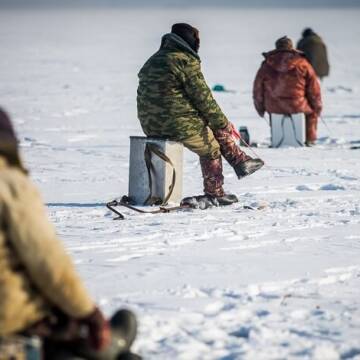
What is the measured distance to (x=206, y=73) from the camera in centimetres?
2573

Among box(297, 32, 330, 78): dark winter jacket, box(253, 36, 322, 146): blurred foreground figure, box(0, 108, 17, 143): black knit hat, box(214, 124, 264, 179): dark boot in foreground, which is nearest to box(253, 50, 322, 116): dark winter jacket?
box(253, 36, 322, 146): blurred foreground figure

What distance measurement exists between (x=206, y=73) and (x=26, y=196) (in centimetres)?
2283

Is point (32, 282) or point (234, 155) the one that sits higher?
point (32, 282)

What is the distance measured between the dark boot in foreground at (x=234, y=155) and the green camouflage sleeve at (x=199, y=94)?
139 mm

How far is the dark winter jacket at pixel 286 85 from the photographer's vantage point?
11578 millimetres

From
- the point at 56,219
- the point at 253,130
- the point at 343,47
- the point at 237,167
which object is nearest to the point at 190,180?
the point at 237,167

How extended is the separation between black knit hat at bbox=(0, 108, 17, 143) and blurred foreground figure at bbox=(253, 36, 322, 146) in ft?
27.9

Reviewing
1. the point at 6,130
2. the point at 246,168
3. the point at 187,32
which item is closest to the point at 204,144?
the point at 246,168

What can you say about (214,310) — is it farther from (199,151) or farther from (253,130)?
(253,130)

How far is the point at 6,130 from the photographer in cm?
326

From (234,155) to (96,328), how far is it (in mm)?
4675

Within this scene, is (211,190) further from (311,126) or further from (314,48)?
(314,48)

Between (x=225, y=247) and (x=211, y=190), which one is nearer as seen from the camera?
(x=225, y=247)

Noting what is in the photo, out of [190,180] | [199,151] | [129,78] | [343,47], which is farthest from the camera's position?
[343,47]
